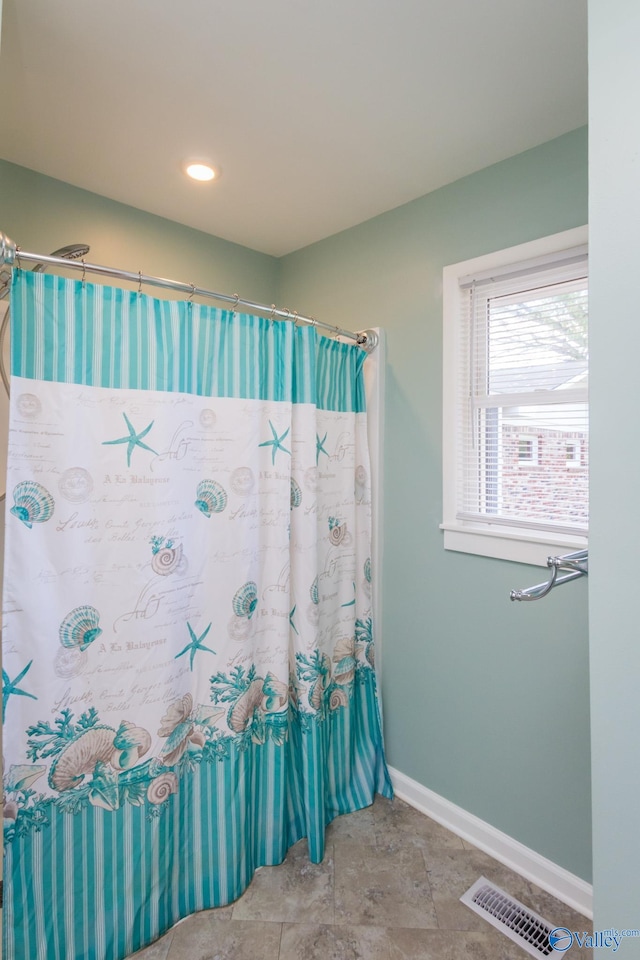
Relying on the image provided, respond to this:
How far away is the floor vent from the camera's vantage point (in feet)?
4.71

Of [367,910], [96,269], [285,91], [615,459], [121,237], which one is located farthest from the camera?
[121,237]

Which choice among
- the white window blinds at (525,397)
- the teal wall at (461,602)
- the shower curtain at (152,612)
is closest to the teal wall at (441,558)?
the teal wall at (461,602)

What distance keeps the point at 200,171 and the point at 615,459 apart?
1.81 m

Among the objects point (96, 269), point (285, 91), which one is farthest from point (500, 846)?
point (285, 91)

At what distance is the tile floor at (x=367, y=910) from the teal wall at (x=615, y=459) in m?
1.03

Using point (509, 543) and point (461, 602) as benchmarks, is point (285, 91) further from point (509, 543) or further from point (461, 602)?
point (461, 602)

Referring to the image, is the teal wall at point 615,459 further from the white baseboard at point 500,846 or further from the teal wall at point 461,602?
the white baseboard at point 500,846

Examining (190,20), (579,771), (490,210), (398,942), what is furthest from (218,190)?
(398,942)

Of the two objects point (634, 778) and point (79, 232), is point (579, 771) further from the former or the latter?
point (79, 232)

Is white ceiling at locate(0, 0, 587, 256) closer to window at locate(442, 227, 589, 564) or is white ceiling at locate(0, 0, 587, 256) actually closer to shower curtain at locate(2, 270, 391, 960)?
window at locate(442, 227, 589, 564)

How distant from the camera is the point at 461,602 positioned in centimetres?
190

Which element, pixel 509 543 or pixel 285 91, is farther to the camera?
pixel 509 543

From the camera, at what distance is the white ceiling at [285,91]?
119 centimetres

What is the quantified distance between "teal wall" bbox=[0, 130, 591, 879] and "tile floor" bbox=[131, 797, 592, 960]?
0.53 ft
